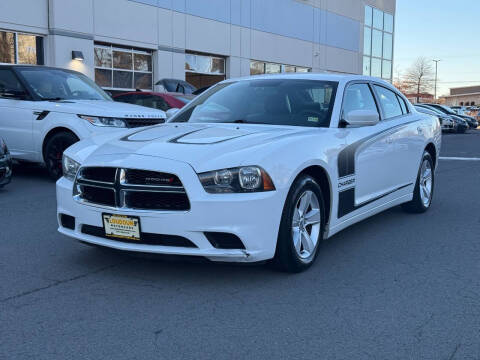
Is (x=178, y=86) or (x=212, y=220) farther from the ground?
(x=178, y=86)

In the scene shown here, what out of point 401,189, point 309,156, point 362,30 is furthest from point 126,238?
point 362,30

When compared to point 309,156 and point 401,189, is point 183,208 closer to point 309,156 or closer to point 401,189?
point 309,156

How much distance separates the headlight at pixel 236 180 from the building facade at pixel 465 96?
12670 centimetres

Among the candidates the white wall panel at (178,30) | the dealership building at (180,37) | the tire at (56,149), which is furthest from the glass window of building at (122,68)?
the tire at (56,149)

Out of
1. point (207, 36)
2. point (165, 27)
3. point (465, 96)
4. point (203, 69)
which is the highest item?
point (165, 27)

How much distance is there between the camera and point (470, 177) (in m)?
10.9

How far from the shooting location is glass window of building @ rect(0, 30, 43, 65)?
58.2ft

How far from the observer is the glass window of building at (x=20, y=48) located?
17750 millimetres

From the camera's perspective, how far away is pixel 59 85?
986 centimetres

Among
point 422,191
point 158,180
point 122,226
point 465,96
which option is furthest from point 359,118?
point 465,96

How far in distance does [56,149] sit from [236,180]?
5.74 m

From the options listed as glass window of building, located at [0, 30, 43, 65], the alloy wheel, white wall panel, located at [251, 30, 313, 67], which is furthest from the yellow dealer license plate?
white wall panel, located at [251, 30, 313, 67]

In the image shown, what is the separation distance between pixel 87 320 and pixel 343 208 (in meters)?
2.45

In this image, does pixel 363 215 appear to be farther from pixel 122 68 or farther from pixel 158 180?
pixel 122 68
